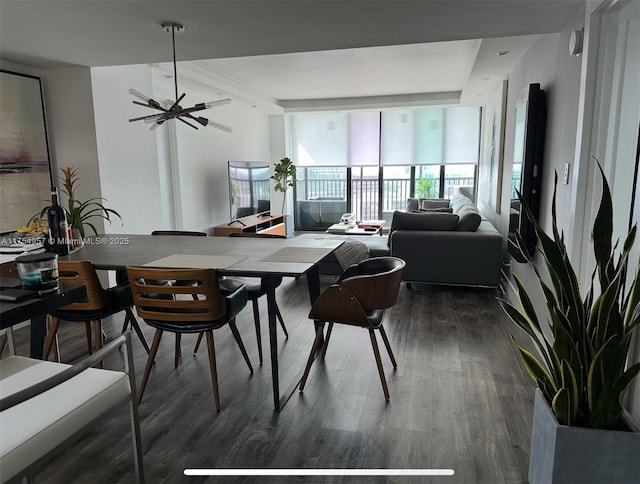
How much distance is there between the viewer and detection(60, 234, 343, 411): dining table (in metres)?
2.15

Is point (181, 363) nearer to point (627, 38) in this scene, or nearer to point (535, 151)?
point (535, 151)

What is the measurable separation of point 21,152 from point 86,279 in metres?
2.04

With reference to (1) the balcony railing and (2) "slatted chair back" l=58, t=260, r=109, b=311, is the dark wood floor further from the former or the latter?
(1) the balcony railing

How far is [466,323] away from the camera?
11.5 ft

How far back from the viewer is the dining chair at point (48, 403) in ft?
3.56

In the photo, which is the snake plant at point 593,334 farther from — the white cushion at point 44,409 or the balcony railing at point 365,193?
the balcony railing at point 365,193

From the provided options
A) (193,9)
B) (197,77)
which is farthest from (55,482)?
(197,77)

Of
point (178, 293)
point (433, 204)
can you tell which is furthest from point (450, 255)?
point (433, 204)

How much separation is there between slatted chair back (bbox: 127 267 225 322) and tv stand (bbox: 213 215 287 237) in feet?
12.9

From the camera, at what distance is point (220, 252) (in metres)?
2.55

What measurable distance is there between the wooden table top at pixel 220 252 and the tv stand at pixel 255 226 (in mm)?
2966

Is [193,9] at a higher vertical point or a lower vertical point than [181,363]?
higher

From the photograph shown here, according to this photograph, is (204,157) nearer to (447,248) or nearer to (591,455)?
(447,248)

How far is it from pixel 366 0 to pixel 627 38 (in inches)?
52.4
